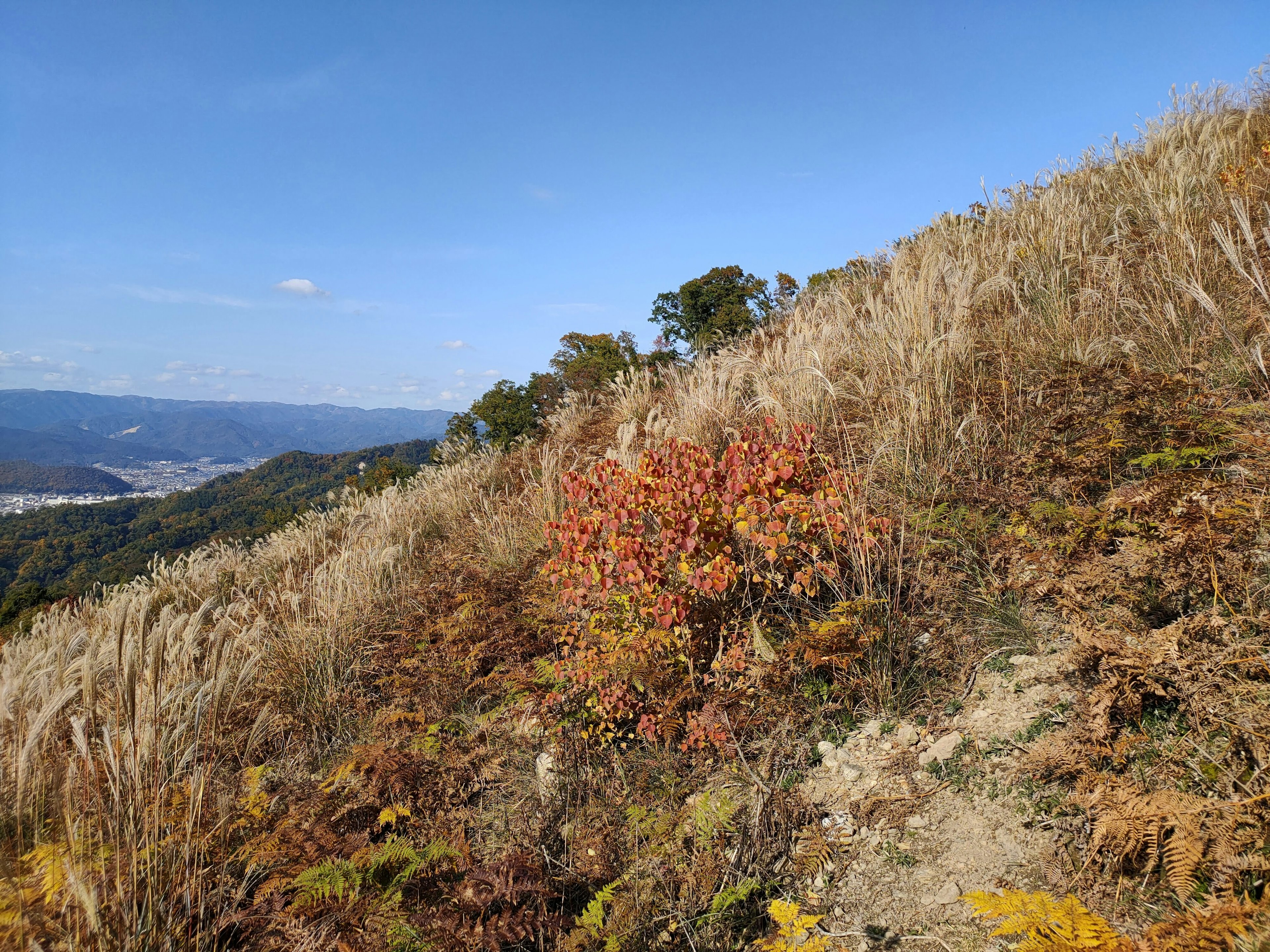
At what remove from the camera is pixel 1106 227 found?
559 centimetres

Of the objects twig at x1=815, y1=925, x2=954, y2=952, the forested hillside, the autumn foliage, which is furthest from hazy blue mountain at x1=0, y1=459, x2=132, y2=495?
twig at x1=815, y1=925, x2=954, y2=952

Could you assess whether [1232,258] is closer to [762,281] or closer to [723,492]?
[723,492]

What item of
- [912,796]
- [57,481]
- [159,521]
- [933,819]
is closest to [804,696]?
[912,796]

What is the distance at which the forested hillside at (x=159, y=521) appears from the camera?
13117 mm

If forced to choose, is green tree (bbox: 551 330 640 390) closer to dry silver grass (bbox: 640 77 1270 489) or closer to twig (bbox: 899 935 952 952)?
dry silver grass (bbox: 640 77 1270 489)

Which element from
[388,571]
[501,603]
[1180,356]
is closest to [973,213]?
[1180,356]

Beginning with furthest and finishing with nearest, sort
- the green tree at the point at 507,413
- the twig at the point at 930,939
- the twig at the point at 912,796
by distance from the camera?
the green tree at the point at 507,413
the twig at the point at 912,796
the twig at the point at 930,939

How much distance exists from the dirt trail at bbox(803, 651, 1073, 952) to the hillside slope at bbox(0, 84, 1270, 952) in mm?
13

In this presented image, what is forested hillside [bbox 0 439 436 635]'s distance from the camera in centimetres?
1312

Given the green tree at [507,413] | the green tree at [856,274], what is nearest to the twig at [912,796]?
the green tree at [856,274]

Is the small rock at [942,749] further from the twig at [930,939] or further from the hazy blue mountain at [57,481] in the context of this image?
the hazy blue mountain at [57,481]

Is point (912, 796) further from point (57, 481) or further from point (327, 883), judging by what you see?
point (57, 481)

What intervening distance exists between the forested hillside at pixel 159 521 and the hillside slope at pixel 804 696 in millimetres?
6578

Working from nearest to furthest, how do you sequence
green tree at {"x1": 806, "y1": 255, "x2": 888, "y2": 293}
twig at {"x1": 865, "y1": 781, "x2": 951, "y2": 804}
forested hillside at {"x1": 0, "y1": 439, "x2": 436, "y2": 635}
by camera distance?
twig at {"x1": 865, "y1": 781, "x2": 951, "y2": 804}
green tree at {"x1": 806, "y1": 255, "x2": 888, "y2": 293}
forested hillside at {"x1": 0, "y1": 439, "x2": 436, "y2": 635}
